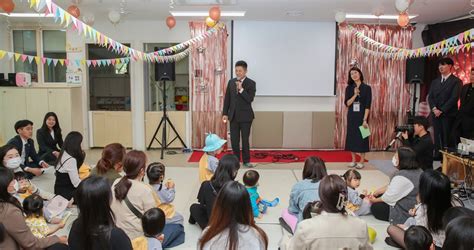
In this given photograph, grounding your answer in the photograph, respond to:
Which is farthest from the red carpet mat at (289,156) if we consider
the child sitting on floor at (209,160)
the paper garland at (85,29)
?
the child sitting on floor at (209,160)

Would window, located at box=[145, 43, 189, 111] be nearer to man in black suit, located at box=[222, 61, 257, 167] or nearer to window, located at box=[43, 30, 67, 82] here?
window, located at box=[43, 30, 67, 82]

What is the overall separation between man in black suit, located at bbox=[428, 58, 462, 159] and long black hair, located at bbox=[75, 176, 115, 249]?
5.10 metres

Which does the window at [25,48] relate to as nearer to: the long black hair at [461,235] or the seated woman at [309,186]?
the seated woman at [309,186]

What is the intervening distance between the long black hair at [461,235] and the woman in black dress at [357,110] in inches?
168

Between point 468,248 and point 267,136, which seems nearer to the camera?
point 468,248

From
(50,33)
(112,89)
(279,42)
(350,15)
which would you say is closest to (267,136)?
(279,42)

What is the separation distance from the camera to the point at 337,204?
6.48 feet

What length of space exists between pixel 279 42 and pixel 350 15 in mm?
1362

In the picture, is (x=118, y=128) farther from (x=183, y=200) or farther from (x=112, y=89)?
(x=183, y=200)

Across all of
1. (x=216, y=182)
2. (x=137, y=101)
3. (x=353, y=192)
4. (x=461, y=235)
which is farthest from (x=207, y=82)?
(x=461, y=235)

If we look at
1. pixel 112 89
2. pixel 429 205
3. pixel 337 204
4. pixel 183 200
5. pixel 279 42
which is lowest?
pixel 183 200

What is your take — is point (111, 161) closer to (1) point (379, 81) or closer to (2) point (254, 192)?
(2) point (254, 192)

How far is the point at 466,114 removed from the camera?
17.9ft

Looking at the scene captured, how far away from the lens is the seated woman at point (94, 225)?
6.46 ft
